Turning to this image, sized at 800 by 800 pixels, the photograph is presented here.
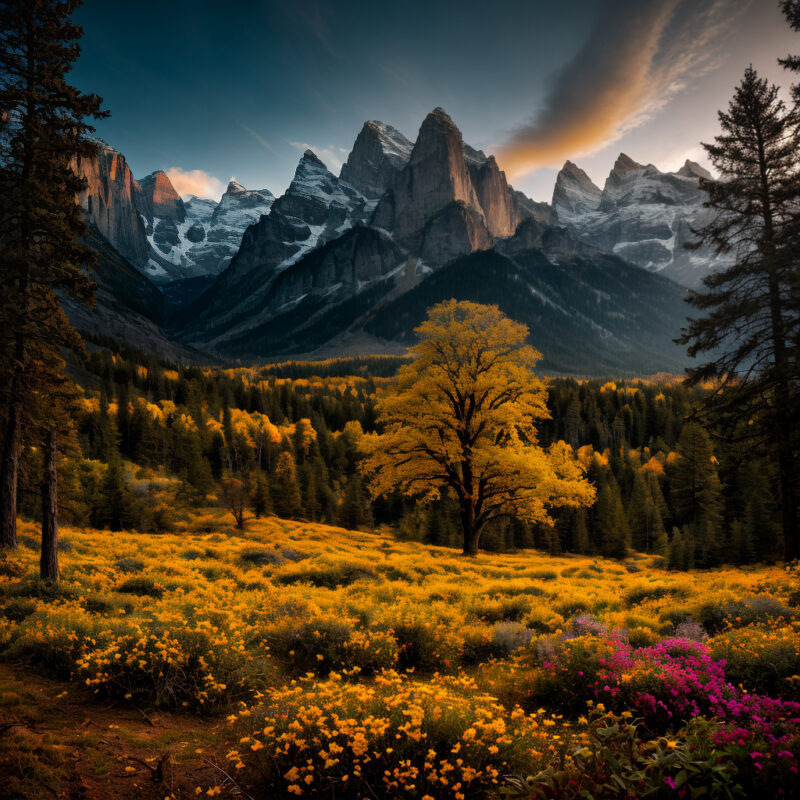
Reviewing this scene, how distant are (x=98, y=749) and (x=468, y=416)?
17.4 meters

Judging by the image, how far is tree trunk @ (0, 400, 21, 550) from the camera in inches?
531

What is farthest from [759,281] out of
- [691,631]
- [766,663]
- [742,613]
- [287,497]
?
[287,497]

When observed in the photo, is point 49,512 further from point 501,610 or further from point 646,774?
point 646,774

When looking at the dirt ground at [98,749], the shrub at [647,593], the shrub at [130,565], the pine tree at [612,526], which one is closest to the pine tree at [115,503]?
the shrub at [130,565]

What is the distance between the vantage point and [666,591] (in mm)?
12328

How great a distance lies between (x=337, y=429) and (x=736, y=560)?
97505mm

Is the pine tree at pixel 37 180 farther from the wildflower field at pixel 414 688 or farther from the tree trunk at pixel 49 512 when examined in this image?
the wildflower field at pixel 414 688

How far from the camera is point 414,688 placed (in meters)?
5.81

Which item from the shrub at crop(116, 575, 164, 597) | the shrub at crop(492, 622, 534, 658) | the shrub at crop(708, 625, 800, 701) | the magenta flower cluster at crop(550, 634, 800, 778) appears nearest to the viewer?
the magenta flower cluster at crop(550, 634, 800, 778)

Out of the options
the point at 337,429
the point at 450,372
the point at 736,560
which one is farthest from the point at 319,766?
the point at 337,429

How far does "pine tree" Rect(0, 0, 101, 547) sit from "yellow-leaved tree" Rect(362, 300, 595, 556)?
12.2m

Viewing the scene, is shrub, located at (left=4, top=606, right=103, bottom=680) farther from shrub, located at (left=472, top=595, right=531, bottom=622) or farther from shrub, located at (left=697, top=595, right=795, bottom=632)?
shrub, located at (left=697, top=595, right=795, bottom=632)

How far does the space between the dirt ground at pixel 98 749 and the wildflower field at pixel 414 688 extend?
0.10 feet

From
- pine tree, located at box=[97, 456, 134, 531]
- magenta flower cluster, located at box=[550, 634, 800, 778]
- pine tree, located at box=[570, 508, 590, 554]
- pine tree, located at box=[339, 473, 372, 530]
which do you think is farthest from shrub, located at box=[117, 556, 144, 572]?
pine tree, located at box=[570, 508, 590, 554]
